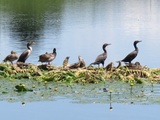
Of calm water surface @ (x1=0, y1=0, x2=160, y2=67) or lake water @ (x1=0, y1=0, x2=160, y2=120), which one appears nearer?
lake water @ (x1=0, y1=0, x2=160, y2=120)

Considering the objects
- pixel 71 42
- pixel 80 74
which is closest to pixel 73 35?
pixel 71 42

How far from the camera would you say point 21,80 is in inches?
789

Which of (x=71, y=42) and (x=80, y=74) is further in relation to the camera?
(x=71, y=42)

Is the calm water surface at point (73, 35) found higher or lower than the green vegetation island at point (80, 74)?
higher

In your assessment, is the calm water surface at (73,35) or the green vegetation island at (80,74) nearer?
the green vegetation island at (80,74)

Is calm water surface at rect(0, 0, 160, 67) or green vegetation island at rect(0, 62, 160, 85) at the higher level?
calm water surface at rect(0, 0, 160, 67)

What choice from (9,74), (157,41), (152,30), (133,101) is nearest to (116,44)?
(157,41)

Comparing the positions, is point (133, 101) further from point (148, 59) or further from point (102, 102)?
point (148, 59)

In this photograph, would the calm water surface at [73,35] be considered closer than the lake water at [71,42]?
No

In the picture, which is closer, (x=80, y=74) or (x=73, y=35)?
(x=80, y=74)

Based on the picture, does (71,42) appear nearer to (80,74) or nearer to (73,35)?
(73,35)

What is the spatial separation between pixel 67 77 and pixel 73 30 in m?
29.6

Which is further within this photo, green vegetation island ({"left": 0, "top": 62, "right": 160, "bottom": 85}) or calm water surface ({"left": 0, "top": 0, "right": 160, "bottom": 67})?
calm water surface ({"left": 0, "top": 0, "right": 160, "bottom": 67})

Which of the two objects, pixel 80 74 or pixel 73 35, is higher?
pixel 73 35
